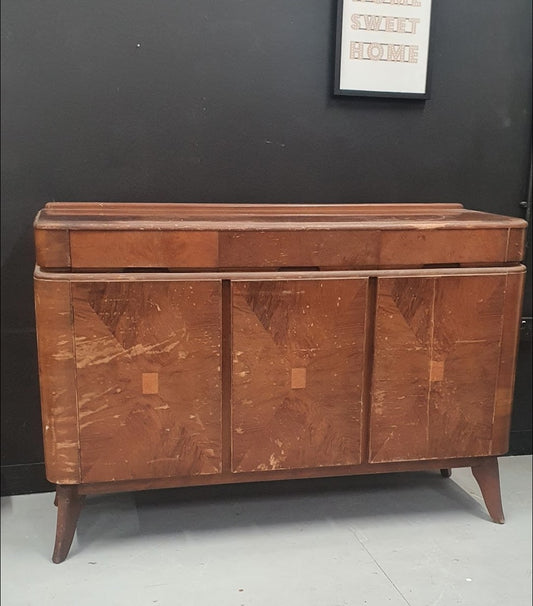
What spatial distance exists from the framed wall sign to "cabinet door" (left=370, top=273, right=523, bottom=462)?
0.72m

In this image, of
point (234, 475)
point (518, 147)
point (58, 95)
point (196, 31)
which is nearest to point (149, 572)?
point (234, 475)

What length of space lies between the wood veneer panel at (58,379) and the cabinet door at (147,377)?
20 mm

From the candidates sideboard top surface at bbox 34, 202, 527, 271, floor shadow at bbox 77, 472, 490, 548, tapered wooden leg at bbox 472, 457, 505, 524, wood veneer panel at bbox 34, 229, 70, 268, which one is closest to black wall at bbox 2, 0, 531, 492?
sideboard top surface at bbox 34, 202, 527, 271

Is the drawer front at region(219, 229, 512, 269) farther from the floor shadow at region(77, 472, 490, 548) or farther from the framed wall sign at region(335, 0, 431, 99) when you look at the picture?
the floor shadow at region(77, 472, 490, 548)

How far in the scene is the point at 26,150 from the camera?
2049 millimetres

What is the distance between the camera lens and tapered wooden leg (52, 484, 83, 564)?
182 centimetres

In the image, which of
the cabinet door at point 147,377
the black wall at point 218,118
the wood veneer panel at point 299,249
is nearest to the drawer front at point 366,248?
the wood veneer panel at point 299,249

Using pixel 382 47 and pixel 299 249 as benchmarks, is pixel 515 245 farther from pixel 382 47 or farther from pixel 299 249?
pixel 382 47

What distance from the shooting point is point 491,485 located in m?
2.07

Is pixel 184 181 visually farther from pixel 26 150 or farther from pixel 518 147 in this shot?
pixel 518 147

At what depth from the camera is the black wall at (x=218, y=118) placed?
2.03 metres

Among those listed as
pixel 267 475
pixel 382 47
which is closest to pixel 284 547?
pixel 267 475

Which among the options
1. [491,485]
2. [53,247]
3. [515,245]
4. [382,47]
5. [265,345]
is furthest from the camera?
[382,47]

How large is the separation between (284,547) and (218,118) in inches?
49.5
